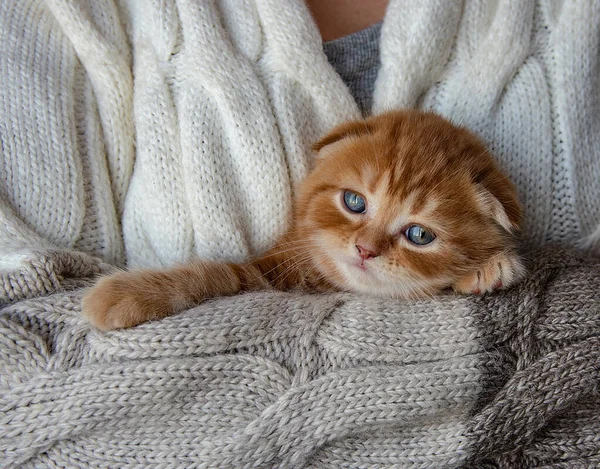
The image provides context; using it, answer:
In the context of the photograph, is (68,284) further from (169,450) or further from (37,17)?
(37,17)

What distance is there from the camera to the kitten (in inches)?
42.0

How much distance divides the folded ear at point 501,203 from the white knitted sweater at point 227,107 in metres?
0.24

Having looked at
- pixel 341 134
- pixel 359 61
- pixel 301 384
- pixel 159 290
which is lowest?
pixel 301 384

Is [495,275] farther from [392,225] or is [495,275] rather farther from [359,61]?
[359,61]

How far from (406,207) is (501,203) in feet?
0.68

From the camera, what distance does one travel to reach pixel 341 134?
1.18 m

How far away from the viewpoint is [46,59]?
3.96ft

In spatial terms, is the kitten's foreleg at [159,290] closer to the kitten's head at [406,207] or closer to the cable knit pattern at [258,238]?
the cable knit pattern at [258,238]

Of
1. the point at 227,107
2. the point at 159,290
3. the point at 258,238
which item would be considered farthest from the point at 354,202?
the point at 159,290

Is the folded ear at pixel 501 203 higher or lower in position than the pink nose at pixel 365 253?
higher

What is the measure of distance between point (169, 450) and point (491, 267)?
2.41ft

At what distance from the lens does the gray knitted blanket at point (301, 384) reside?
83cm

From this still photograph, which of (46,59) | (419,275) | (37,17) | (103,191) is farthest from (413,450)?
(37,17)

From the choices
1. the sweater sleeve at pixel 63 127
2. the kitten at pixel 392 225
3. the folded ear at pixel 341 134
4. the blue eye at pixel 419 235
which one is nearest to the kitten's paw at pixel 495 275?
the kitten at pixel 392 225
